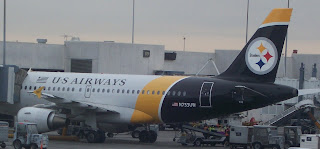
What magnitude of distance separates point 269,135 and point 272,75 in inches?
146

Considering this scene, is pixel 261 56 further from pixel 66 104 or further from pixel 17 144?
pixel 17 144

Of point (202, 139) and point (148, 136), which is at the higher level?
point (202, 139)

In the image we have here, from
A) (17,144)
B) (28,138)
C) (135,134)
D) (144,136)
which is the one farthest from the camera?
(135,134)

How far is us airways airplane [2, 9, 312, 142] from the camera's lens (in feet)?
142

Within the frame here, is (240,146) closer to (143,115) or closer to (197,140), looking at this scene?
(197,140)

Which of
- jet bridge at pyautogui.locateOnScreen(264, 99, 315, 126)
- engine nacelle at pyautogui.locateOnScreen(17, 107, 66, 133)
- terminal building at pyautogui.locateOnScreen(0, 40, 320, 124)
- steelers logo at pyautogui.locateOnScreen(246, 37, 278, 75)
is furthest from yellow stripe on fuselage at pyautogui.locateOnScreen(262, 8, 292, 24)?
terminal building at pyautogui.locateOnScreen(0, 40, 320, 124)

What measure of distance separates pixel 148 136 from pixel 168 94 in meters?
4.92

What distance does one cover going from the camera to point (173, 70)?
252 feet

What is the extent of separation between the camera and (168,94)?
45.4 meters

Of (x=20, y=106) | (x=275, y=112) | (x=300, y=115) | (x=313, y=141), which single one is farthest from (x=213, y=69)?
(x=313, y=141)

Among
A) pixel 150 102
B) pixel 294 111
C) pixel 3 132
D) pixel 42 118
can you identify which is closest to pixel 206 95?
pixel 150 102

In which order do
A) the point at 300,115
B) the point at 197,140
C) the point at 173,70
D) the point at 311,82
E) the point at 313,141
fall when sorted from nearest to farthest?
the point at 313,141 < the point at 197,140 < the point at 300,115 < the point at 311,82 < the point at 173,70

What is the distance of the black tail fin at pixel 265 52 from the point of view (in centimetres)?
4350

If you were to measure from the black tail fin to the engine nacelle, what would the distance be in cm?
1170
